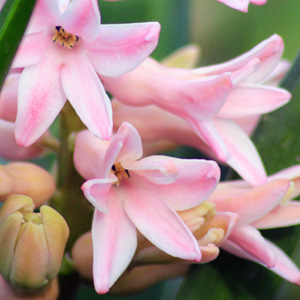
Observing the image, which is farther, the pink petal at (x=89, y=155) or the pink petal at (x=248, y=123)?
the pink petal at (x=248, y=123)

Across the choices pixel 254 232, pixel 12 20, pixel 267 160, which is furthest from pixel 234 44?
pixel 12 20

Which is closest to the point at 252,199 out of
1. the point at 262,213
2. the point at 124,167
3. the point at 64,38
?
the point at 262,213

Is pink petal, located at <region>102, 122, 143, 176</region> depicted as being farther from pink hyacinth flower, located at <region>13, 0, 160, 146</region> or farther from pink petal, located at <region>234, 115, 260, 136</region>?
pink petal, located at <region>234, 115, 260, 136</region>

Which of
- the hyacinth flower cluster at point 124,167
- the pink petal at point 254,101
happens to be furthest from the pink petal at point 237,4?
the pink petal at point 254,101

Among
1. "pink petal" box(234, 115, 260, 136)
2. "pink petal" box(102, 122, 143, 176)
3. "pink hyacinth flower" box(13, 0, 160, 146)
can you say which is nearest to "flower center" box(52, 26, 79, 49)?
"pink hyacinth flower" box(13, 0, 160, 146)

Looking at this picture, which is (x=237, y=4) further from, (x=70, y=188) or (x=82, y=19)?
(x=70, y=188)

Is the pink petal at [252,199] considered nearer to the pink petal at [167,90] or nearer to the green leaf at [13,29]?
the pink petal at [167,90]
